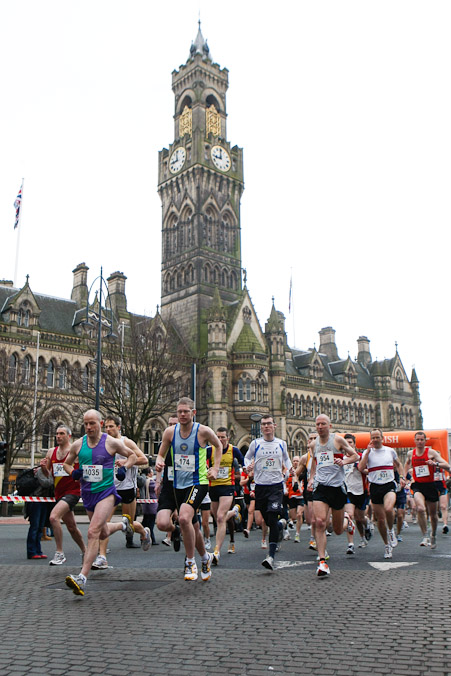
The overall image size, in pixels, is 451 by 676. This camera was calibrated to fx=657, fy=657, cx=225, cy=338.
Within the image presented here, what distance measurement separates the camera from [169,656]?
4.93 meters

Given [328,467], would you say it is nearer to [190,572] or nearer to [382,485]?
[382,485]

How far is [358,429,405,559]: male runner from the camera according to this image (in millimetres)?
11017

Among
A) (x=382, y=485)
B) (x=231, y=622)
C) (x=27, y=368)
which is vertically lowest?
(x=231, y=622)

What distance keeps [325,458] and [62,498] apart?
3.87 metres

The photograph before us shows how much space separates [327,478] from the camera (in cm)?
938

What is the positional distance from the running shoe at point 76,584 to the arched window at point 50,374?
132 ft

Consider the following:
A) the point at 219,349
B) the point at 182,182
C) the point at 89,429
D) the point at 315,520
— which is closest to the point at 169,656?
the point at 89,429

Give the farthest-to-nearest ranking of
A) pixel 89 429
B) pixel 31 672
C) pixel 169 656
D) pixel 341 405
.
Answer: pixel 341 405 < pixel 89 429 < pixel 169 656 < pixel 31 672

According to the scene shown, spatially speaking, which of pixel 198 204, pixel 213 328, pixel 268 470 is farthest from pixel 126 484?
pixel 198 204

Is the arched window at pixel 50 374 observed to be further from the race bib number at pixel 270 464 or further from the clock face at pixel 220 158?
the race bib number at pixel 270 464

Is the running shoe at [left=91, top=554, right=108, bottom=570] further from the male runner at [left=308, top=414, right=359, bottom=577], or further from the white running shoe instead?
the male runner at [left=308, top=414, right=359, bottom=577]

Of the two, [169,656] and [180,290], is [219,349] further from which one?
[169,656]

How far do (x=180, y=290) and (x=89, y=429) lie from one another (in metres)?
54.4

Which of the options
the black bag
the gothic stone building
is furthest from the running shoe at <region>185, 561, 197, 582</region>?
the gothic stone building
